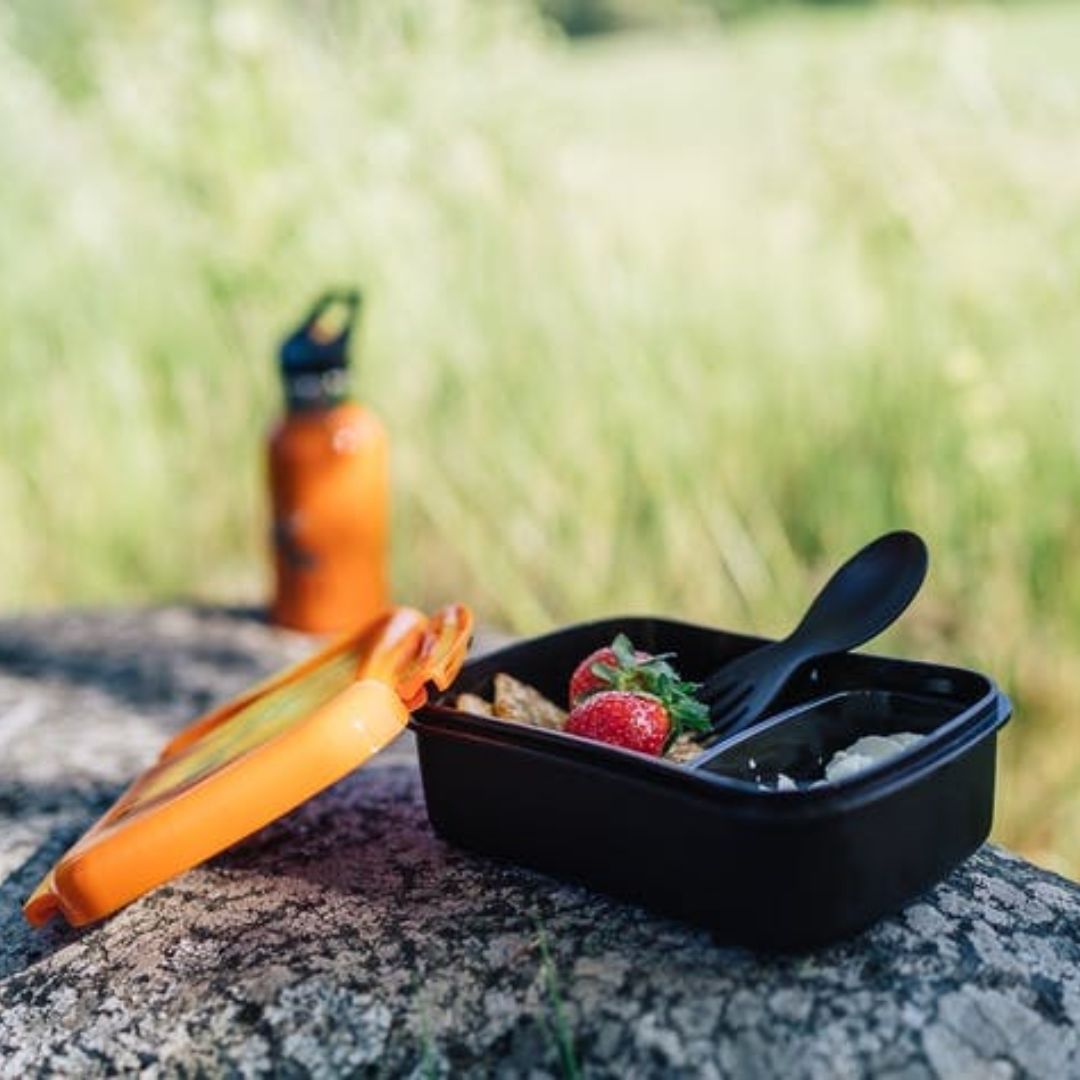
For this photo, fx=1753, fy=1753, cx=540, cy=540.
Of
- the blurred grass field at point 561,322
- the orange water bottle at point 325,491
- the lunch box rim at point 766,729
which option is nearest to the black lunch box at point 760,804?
the lunch box rim at point 766,729

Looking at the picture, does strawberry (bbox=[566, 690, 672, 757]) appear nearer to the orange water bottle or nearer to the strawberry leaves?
the strawberry leaves

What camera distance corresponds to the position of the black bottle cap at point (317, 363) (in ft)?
7.08

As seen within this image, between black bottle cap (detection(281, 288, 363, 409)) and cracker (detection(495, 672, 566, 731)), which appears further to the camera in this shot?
black bottle cap (detection(281, 288, 363, 409))

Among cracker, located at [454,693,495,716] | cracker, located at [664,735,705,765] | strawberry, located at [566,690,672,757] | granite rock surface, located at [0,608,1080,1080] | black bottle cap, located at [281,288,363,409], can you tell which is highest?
black bottle cap, located at [281,288,363,409]

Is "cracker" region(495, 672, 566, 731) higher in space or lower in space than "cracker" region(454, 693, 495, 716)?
lower

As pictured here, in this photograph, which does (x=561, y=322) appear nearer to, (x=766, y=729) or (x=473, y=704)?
(x=473, y=704)

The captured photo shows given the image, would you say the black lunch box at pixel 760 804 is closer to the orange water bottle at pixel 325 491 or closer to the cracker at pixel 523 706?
the cracker at pixel 523 706

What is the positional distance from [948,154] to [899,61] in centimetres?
25

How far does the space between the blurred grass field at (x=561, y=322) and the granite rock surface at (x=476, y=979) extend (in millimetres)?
1128

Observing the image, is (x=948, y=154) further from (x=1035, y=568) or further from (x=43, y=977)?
(x=43, y=977)

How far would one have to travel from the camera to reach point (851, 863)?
105 centimetres

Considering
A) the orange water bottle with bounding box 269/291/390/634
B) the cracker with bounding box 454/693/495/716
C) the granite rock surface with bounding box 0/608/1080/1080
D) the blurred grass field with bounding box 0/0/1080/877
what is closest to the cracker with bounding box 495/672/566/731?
the cracker with bounding box 454/693/495/716

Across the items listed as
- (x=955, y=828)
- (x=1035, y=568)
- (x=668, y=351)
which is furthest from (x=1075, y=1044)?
(x=668, y=351)

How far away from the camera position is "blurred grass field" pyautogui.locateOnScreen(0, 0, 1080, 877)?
2518 mm
